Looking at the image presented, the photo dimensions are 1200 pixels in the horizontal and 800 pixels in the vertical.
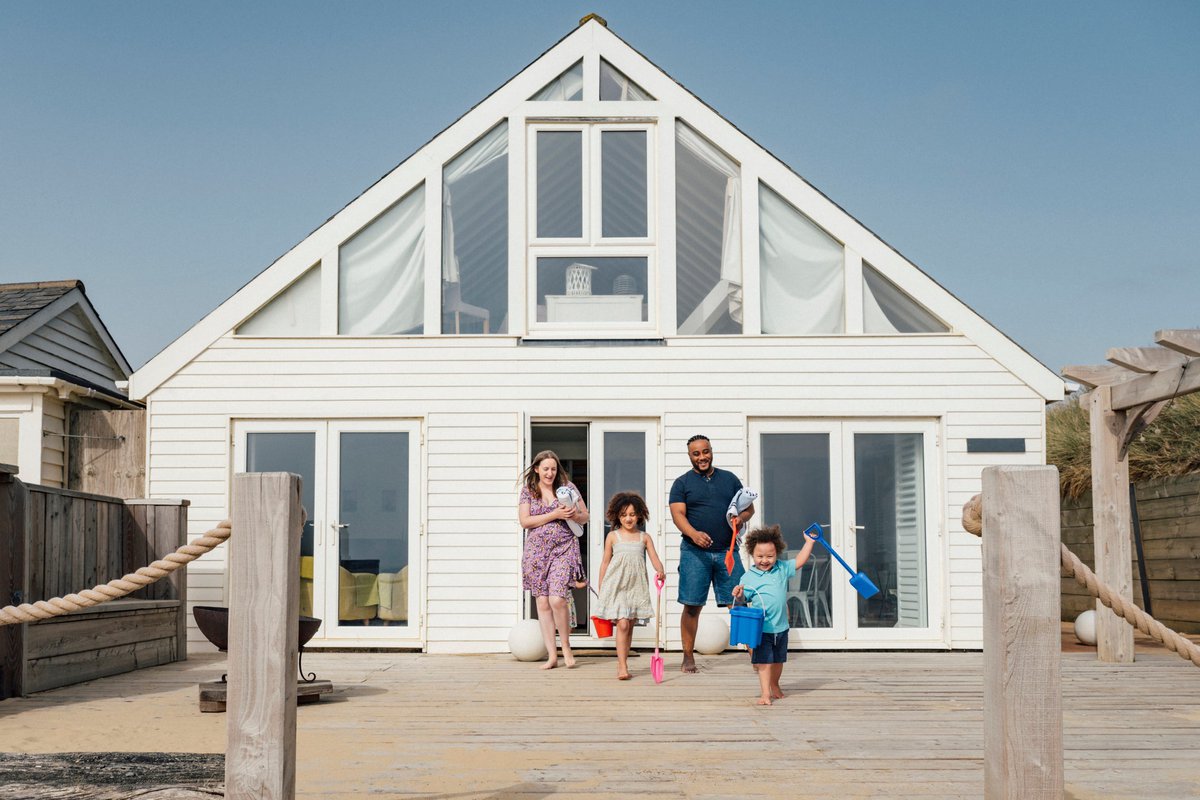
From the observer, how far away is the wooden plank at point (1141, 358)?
27.6 ft

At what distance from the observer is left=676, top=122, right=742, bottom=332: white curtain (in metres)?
10.6

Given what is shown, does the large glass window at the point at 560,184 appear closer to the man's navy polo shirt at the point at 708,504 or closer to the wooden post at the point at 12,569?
the man's navy polo shirt at the point at 708,504

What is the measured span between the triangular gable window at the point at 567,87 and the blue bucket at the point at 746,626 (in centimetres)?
558

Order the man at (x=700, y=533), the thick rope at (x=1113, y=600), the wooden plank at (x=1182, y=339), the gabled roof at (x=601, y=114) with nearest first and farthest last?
the thick rope at (x=1113, y=600)
the wooden plank at (x=1182, y=339)
the man at (x=700, y=533)
the gabled roof at (x=601, y=114)

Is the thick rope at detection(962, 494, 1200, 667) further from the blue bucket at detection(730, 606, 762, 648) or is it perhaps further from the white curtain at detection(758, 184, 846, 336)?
the white curtain at detection(758, 184, 846, 336)

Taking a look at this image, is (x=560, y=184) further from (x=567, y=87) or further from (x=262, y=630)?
(x=262, y=630)

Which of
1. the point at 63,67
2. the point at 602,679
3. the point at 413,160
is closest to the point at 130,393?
the point at 413,160

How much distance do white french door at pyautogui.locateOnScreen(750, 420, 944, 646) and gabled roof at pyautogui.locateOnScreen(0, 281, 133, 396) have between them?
299 inches

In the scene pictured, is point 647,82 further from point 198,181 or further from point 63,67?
point 63,67

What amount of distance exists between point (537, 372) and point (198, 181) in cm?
1072

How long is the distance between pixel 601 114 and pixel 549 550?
4.01 metres

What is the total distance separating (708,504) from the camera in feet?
28.2

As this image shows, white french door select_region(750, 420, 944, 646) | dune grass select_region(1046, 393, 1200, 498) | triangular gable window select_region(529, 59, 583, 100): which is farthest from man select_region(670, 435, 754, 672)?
dune grass select_region(1046, 393, 1200, 498)

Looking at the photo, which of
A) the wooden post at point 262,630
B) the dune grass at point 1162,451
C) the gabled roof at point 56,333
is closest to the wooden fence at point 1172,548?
the dune grass at point 1162,451
